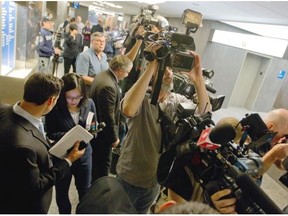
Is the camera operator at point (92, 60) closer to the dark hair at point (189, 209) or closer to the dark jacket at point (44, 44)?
the dark jacket at point (44, 44)

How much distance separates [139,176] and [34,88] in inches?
31.9

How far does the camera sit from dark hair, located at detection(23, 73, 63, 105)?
57.4 inches

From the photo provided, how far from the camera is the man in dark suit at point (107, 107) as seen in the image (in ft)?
7.64

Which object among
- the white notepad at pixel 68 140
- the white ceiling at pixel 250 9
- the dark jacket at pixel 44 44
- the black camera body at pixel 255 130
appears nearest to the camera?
the black camera body at pixel 255 130

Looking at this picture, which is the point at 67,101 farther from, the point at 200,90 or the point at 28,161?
the point at 200,90

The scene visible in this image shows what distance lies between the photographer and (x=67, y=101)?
1916 millimetres

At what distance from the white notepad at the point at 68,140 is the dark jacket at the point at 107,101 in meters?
0.63

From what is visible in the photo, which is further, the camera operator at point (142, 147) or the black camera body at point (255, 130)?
the camera operator at point (142, 147)

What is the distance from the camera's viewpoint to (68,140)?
1.69 m

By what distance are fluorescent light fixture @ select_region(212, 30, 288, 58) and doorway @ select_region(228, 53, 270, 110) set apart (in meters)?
1.44

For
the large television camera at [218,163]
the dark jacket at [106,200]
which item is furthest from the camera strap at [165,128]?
the dark jacket at [106,200]

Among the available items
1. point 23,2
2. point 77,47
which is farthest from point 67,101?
point 77,47

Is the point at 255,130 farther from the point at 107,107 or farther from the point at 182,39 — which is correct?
the point at 107,107

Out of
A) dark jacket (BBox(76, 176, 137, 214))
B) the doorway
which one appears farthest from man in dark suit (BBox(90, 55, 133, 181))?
the doorway
